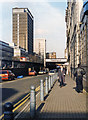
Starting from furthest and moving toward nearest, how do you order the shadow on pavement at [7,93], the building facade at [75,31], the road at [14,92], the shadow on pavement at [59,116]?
the building facade at [75,31] < the shadow on pavement at [7,93] < the road at [14,92] < the shadow on pavement at [59,116]

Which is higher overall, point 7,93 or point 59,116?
point 59,116

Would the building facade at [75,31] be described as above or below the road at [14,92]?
above

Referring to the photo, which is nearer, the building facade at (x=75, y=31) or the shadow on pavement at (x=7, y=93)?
the shadow on pavement at (x=7, y=93)

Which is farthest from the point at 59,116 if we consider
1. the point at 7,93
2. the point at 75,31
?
the point at 75,31

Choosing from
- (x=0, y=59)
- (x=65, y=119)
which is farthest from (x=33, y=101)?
(x=0, y=59)

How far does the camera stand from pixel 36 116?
6613mm

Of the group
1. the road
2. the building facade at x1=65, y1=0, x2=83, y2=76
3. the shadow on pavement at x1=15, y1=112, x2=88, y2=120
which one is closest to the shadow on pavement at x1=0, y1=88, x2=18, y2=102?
the road

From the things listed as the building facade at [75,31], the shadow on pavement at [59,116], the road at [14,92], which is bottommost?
the road at [14,92]

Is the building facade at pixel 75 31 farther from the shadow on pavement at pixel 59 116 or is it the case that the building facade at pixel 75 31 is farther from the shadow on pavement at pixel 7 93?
the shadow on pavement at pixel 59 116

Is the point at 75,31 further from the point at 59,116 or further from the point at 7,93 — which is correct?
the point at 59,116

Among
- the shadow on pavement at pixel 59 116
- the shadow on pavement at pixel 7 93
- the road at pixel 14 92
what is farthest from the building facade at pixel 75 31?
the shadow on pavement at pixel 59 116

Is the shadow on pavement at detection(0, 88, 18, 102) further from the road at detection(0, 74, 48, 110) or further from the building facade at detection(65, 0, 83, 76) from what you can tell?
the building facade at detection(65, 0, 83, 76)

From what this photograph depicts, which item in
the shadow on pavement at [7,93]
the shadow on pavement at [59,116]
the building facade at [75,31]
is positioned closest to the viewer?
the shadow on pavement at [59,116]

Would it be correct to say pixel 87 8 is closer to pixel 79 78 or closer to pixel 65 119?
pixel 79 78
